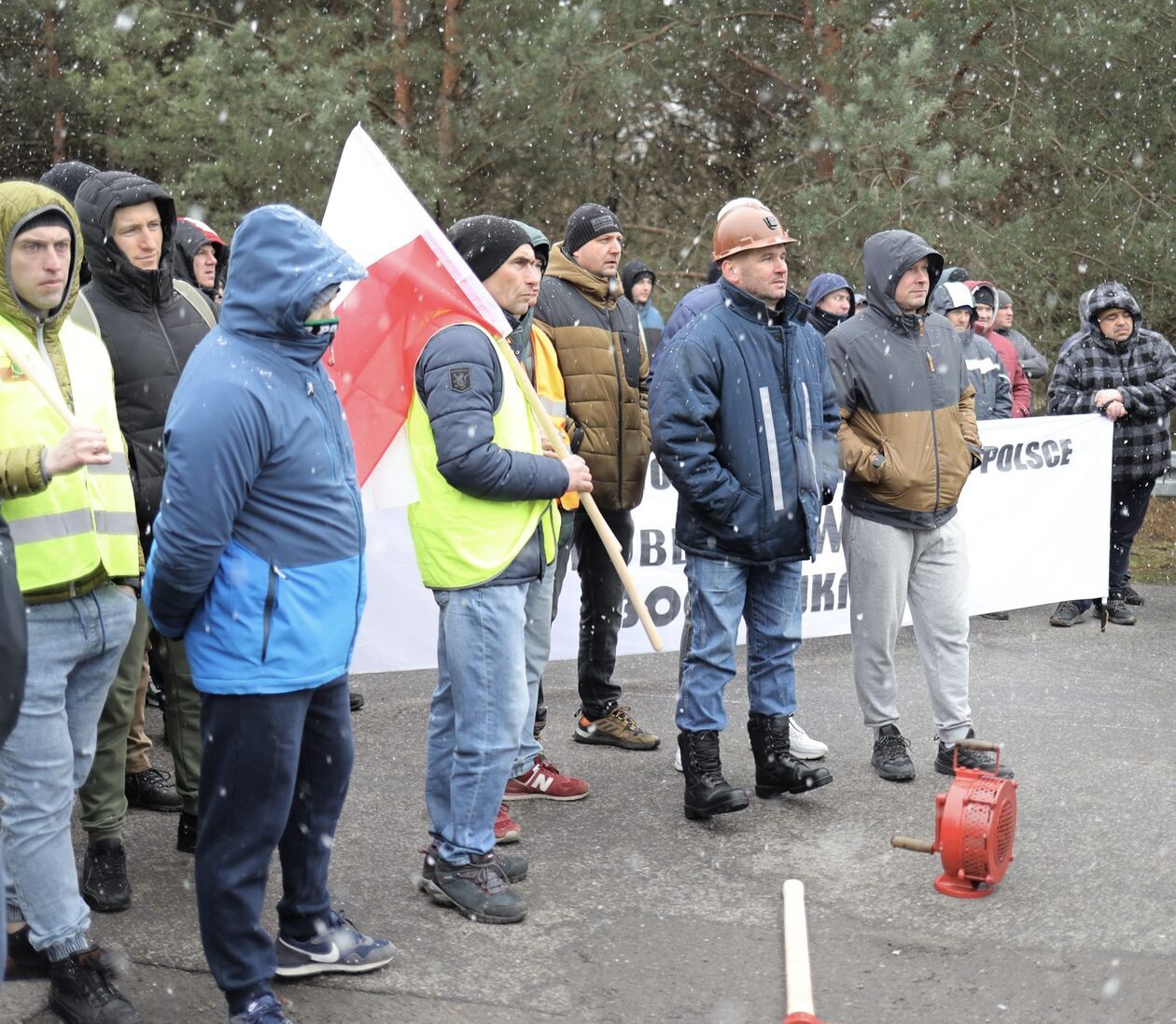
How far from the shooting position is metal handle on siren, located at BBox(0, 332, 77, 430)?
382 cm

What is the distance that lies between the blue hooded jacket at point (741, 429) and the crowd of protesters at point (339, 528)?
0.01m

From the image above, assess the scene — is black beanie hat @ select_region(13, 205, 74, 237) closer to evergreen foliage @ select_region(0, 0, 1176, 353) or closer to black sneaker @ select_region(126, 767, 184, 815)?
black sneaker @ select_region(126, 767, 184, 815)

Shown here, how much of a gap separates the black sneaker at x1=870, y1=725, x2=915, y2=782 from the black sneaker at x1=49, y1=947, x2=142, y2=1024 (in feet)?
11.1

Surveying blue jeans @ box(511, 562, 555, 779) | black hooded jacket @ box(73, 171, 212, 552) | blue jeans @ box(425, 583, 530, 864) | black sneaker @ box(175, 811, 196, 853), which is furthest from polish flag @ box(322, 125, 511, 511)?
black sneaker @ box(175, 811, 196, 853)

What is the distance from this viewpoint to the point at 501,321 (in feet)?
15.3

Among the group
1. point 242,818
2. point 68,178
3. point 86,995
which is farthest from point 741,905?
point 68,178

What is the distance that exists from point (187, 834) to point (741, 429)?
251cm

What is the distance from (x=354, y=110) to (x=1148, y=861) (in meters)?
11.4

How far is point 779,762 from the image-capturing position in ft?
19.0

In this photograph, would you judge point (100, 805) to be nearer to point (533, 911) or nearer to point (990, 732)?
point (533, 911)

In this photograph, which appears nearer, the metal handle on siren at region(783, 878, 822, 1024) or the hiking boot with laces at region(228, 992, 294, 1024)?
the hiking boot with laces at region(228, 992, 294, 1024)

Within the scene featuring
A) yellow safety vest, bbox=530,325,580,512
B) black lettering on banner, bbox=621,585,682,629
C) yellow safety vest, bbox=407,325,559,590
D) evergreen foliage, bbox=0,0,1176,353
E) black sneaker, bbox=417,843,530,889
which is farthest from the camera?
evergreen foliage, bbox=0,0,1176,353

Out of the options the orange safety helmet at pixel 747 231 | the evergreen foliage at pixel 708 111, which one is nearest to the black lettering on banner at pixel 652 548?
the orange safety helmet at pixel 747 231

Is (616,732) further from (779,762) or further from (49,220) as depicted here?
(49,220)
